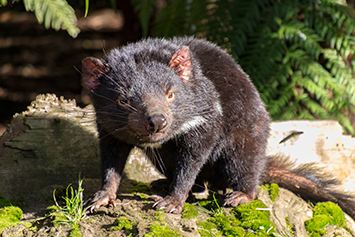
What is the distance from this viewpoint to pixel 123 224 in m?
2.51

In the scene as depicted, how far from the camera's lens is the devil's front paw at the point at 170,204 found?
281 cm

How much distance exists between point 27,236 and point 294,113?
12.9ft

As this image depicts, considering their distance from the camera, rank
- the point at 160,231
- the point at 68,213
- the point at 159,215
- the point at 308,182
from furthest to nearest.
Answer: the point at 308,182
the point at 159,215
the point at 68,213
the point at 160,231

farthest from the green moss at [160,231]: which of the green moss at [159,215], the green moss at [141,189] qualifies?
the green moss at [141,189]

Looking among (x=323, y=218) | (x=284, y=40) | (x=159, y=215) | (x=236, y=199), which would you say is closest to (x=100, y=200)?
(x=159, y=215)

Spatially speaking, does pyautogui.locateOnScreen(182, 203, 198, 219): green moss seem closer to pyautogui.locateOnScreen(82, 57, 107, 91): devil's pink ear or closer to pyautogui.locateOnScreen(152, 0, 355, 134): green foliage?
pyautogui.locateOnScreen(82, 57, 107, 91): devil's pink ear

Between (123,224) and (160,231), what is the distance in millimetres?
Result: 275

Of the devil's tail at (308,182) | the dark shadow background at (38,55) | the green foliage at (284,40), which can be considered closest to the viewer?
the devil's tail at (308,182)

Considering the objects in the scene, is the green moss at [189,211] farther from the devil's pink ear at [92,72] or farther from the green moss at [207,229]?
the devil's pink ear at [92,72]

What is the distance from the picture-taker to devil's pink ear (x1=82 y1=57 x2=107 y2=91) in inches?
113

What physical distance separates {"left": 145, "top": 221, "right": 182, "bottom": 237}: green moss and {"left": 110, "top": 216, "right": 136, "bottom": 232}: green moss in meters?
0.15

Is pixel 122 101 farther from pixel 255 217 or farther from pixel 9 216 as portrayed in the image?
pixel 255 217

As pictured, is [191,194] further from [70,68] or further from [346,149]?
[70,68]

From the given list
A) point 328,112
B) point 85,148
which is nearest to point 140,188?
point 85,148
